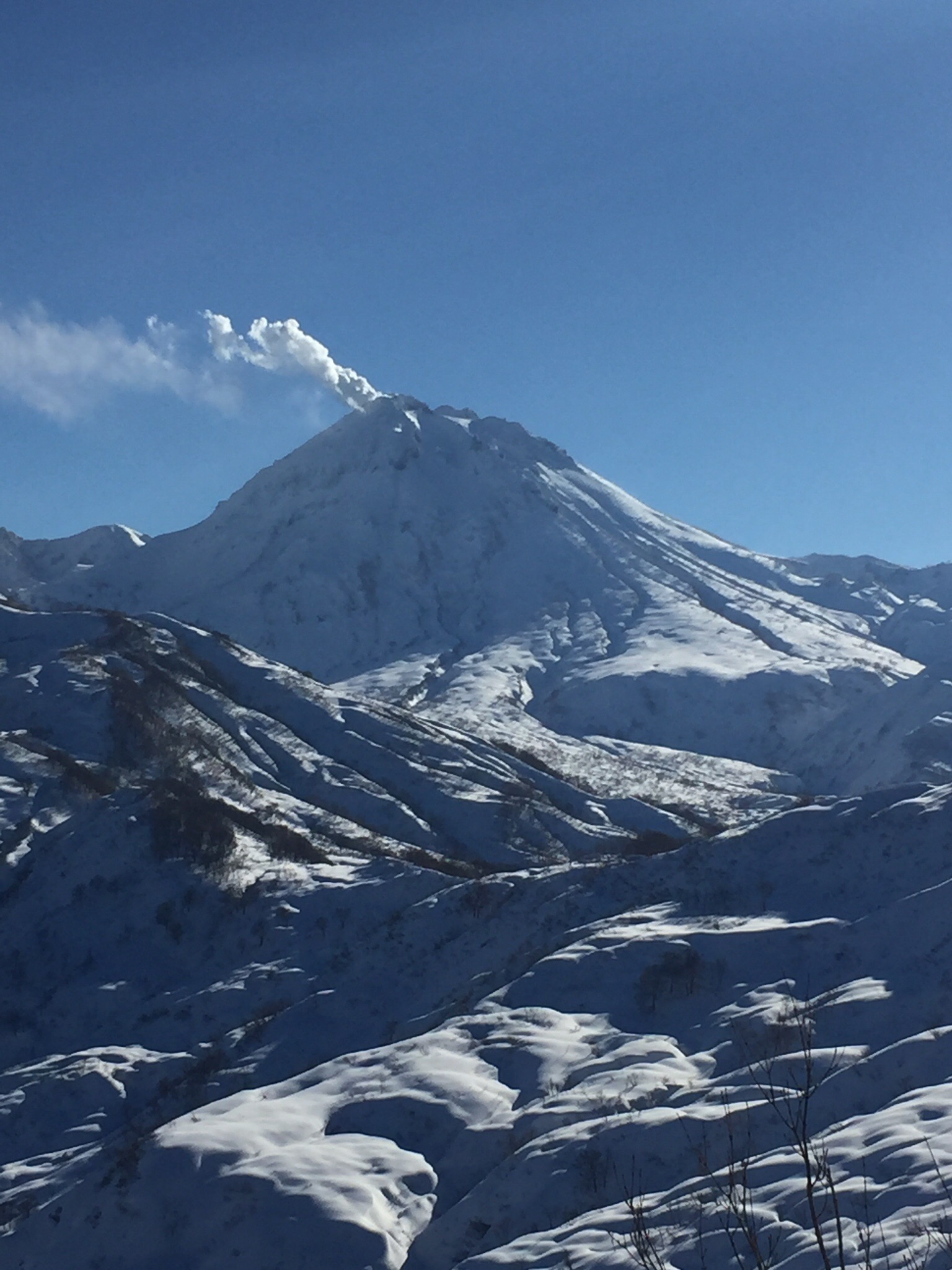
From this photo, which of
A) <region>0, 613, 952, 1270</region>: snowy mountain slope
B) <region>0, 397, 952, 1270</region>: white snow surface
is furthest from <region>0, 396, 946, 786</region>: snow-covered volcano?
<region>0, 613, 952, 1270</region>: snowy mountain slope

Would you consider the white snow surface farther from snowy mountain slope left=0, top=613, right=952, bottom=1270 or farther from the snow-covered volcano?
the snow-covered volcano

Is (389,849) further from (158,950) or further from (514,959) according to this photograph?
(514,959)

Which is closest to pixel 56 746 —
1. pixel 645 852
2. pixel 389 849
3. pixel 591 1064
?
pixel 389 849

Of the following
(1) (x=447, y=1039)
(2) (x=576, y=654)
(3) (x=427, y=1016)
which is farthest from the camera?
(2) (x=576, y=654)

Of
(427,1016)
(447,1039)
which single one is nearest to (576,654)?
(427,1016)

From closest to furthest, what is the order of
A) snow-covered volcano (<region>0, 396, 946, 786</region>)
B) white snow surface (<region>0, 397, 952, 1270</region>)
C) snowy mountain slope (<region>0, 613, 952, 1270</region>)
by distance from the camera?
white snow surface (<region>0, 397, 952, 1270</region>) → snowy mountain slope (<region>0, 613, 952, 1270</region>) → snow-covered volcano (<region>0, 396, 946, 786</region>)

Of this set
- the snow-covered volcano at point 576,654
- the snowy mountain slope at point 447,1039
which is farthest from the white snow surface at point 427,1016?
the snow-covered volcano at point 576,654

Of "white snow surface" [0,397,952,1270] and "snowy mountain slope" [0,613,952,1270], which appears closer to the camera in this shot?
"white snow surface" [0,397,952,1270]

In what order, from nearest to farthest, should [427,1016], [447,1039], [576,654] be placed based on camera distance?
[447,1039] → [427,1016] → [576,654]

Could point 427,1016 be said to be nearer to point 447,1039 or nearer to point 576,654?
point 447,1039
